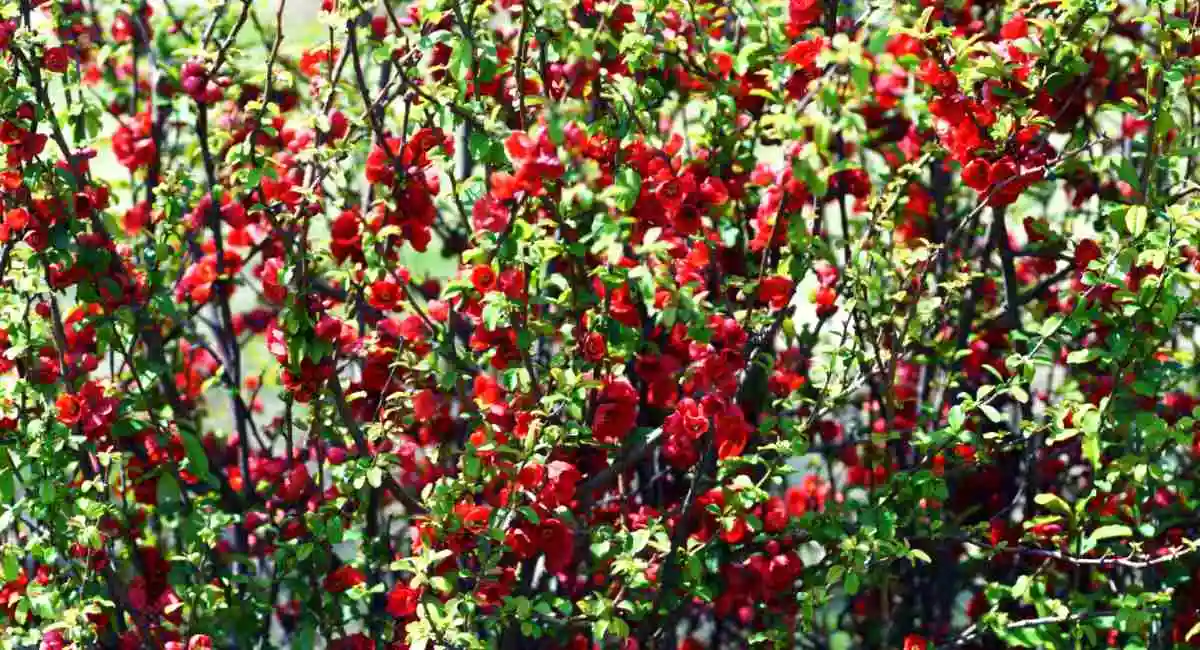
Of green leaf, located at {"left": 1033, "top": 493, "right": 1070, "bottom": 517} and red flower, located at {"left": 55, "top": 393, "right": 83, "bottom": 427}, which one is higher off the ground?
red flower, located at {"left": 55, "top": 393, "right": 83, "bottom": 427}

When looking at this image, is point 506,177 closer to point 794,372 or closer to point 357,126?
point 357,126

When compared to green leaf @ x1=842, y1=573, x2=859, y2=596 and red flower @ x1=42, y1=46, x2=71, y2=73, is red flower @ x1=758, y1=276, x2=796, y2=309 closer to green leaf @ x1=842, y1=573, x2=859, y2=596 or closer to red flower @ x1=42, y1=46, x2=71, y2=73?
green leaf @ x1=842, y1=573, x2=859, y2=596

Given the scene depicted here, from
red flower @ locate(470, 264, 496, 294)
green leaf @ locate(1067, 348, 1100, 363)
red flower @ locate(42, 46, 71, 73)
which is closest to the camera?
red flower @ locate(470, 264, 496, 294)

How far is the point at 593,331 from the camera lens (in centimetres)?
233

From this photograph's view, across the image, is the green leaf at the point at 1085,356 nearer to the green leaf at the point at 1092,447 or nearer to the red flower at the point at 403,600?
the green leaf at the point at 1092,447

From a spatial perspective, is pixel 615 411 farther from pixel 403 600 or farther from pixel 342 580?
pixel 342 580

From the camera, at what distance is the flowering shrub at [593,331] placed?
2240 mm

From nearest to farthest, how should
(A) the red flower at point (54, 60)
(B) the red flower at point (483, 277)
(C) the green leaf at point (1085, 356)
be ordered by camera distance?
(B) the red flower at point (483, 277) < (C) the green leaf at point (1085, 356) < (A) the red flower at point (54, 60)

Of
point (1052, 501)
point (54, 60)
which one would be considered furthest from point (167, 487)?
point (1052, 501)

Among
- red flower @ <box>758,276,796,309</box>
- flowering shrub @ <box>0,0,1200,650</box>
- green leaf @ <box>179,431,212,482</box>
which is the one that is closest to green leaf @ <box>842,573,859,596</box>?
flowering shrub @ <box>0,0,1200,650</box>

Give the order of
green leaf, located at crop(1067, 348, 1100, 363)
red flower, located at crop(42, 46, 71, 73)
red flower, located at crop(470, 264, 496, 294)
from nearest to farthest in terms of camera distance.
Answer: red flower, located at crop(470, 264, 496, 294)
green leaf, located at crop(1067, 348, 1100, 363)
red flower, located at crop(42, 46, 71, 73)

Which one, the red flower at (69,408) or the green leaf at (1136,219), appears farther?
the red flower at (69,408)

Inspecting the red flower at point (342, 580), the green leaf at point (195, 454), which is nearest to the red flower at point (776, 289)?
the red flower at point (342, 580)

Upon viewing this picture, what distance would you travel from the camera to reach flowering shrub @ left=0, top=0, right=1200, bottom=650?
88.2 inches
